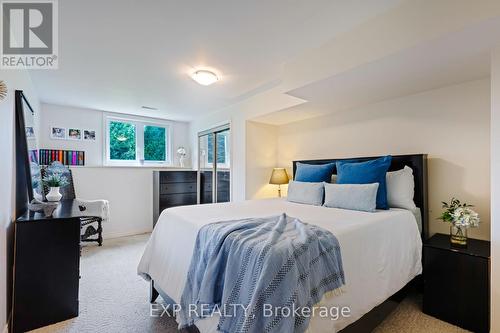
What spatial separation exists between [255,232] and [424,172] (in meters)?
1.95

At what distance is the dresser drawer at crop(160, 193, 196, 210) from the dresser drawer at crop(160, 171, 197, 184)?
272 millimetres

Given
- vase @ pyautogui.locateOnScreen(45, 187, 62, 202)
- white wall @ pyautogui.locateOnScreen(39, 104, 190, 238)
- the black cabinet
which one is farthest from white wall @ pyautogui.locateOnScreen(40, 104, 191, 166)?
the black cabinet

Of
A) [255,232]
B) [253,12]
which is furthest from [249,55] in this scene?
[255,232]

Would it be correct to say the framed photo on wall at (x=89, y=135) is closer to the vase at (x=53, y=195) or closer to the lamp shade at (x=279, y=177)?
the vase at (x=53, y=195)

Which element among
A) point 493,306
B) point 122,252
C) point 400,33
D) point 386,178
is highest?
point 400,33

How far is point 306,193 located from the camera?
2.72 meters

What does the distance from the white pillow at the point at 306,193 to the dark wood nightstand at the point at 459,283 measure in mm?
1005

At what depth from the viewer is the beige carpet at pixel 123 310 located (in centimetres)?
178

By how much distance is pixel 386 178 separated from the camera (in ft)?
7.89

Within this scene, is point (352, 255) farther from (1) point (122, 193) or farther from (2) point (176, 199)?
(1) point (122, 193)

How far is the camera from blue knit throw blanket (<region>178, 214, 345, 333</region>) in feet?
3.33

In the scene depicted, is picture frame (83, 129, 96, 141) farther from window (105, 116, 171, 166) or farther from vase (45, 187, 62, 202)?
vase (45, 187, 62, 202)

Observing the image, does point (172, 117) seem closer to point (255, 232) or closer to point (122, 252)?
point (122, 252)

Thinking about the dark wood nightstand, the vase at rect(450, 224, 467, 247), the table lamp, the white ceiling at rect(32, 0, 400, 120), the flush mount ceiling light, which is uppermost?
the white ceiling at rect(32, 0, 400, 120)
